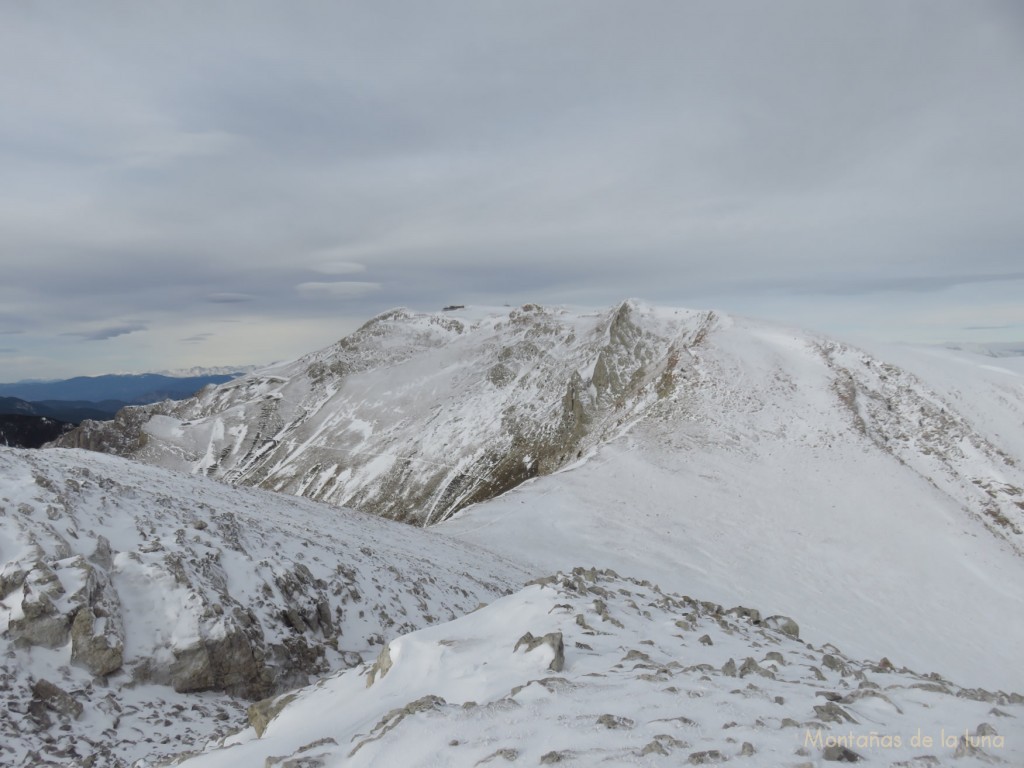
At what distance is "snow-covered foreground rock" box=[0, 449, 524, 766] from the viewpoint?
934 centimetres

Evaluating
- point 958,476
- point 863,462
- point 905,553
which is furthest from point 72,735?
point 958,476

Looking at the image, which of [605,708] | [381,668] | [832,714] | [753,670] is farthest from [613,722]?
[381,668]

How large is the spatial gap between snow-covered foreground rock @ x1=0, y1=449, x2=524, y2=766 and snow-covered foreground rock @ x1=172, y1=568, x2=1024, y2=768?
2743 millimetres

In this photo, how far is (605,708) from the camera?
692 centimetres

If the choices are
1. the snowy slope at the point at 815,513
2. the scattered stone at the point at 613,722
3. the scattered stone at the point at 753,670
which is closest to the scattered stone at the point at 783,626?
the scattered stone at the point at 753,670

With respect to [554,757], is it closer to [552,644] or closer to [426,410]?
[552,644]

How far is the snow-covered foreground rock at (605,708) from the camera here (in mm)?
5883

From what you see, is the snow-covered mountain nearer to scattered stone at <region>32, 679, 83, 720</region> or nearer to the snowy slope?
the snowy slope

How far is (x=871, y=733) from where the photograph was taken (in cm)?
634

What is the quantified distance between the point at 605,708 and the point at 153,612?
961 centimetres

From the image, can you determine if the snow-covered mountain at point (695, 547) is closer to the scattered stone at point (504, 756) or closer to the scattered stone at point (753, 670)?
the scattered stone at point (504, 756)

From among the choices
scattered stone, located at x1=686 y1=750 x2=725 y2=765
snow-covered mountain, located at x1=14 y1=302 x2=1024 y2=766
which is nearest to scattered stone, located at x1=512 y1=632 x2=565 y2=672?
snow-covered mountain, located at x1=14 y1=302 x2=1024 y2=766

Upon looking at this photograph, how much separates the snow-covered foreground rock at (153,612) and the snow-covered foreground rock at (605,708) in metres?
2.74

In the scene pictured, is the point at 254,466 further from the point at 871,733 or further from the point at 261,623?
the point at 871,733
